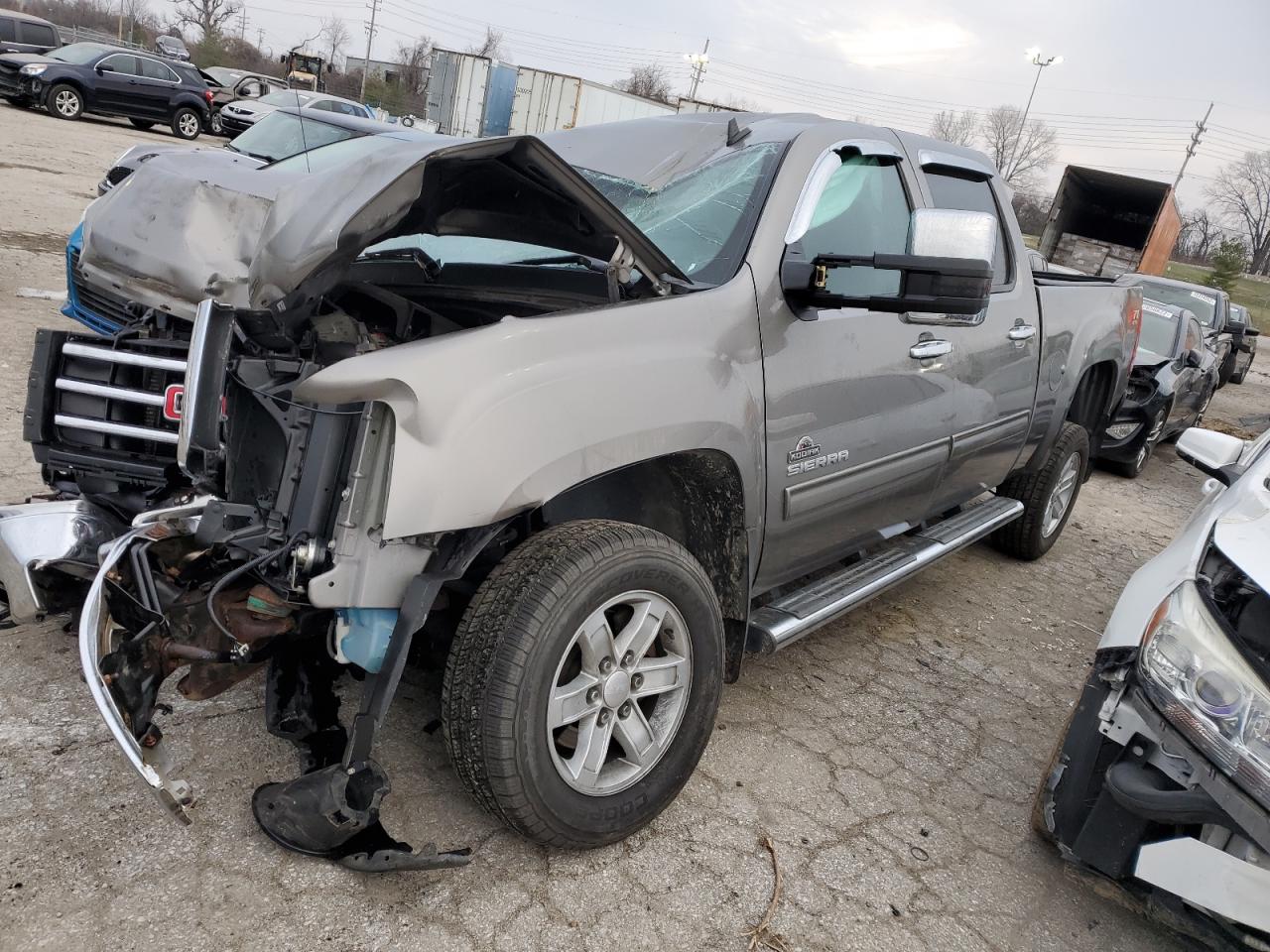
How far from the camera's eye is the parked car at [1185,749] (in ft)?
6.95

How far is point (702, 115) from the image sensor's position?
11.3ft

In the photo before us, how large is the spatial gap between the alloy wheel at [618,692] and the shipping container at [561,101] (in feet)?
80.3

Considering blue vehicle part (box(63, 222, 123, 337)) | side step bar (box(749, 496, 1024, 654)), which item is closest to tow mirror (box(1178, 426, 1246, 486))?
side step bar (box(749, 496, 1024, 654))

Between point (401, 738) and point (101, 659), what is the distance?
3.39 ft

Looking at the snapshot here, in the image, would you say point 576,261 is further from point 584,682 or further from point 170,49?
point 170,49

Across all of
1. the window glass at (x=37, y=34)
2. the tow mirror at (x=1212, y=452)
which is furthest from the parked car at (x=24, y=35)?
the tow mirror at (x=1212, y=452)

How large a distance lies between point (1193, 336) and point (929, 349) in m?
7.00

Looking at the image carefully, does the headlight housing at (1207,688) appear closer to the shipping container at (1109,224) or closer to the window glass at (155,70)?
the shipping container at (1109,224)

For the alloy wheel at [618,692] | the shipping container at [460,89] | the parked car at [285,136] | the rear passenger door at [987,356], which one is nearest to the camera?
the alloy wheel at [618,692]

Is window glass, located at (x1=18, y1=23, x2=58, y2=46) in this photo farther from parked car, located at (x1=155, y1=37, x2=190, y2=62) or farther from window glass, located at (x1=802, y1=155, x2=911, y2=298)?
window glass, located at (x1=802, y1=155, x2=911, y2=298)

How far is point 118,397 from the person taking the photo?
98.0 inches

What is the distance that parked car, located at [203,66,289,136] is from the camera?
68.5ft

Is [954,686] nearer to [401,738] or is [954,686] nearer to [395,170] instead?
[401,738]

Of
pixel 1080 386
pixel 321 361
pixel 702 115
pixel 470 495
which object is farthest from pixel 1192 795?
pixel 1080 386
